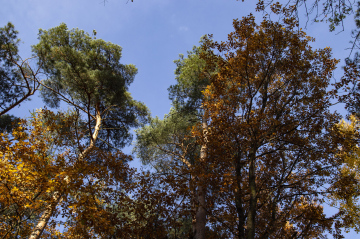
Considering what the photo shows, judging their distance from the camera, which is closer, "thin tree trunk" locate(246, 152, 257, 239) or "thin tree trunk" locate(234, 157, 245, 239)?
"thin tree trunk" locate(246, 152, 257, 239)

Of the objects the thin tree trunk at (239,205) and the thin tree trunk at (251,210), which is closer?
the thin tree trunk at (251,210)

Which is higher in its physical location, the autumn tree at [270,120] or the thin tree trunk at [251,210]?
the autumn tree at [270,120]

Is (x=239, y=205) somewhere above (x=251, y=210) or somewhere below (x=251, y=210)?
above

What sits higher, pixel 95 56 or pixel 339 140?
pixel 95 56

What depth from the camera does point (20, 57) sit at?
33.9 ft

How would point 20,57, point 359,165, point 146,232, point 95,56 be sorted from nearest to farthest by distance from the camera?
point 146,232 → point 20,57 → point 95,56 → point 359,165

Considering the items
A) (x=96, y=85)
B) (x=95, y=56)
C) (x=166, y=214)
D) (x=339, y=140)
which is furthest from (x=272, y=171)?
(x=95, y=56)

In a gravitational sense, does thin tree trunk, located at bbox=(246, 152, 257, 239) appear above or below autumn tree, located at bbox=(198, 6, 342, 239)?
below

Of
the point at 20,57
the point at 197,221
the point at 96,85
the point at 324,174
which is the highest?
the point at 96,85

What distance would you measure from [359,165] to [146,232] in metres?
13.4

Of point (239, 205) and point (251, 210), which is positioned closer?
point (251, 210)

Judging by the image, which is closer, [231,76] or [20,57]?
[231,76]

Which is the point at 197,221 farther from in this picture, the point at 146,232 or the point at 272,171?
the point at 272,171

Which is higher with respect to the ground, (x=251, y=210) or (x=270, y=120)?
(x=270, y=120)
